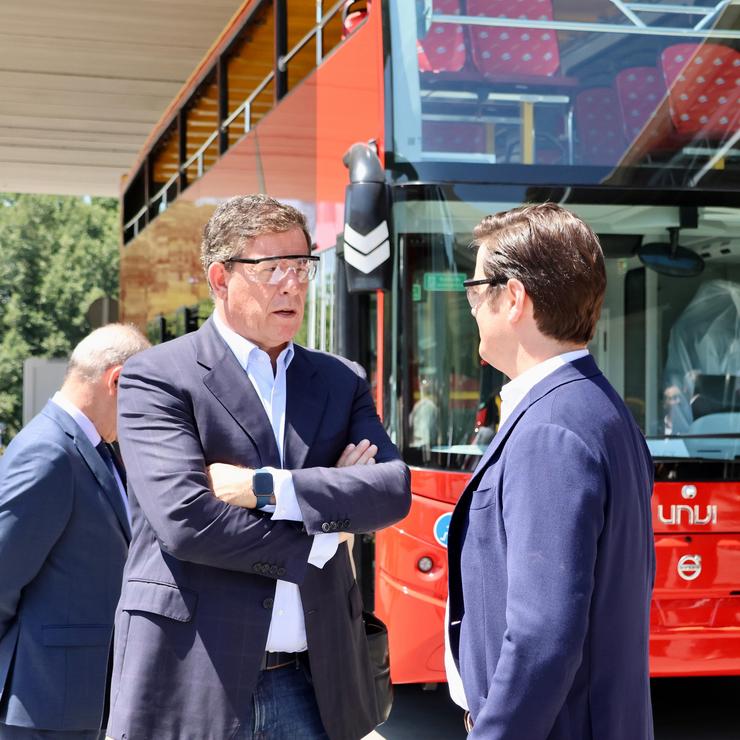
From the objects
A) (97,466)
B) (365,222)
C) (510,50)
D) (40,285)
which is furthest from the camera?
(40,285)

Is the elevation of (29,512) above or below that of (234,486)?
below

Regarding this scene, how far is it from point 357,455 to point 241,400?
1.04 feet

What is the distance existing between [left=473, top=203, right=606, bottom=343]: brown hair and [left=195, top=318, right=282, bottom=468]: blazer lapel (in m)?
0.70

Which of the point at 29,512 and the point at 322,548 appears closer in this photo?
the point at 322,548

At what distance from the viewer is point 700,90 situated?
18.1ft

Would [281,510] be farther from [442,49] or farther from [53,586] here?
[442,49]

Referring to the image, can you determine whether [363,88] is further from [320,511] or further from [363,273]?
[320,511]

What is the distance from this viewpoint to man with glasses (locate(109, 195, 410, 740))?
7.72 ft

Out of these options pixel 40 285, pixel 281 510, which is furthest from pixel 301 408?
pixel 40 285

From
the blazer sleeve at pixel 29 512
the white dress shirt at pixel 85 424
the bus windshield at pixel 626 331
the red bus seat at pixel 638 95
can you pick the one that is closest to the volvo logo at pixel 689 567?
the bus windshield at pixel 626 331

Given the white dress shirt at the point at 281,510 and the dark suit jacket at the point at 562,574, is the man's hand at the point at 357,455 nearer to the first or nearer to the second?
the white dress shirt at the point at 281,510

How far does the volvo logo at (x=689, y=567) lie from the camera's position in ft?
16.5

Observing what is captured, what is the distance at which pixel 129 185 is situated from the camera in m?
15.3

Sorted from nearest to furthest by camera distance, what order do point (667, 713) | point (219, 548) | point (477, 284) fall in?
point (477, 284), point (219, 548), point (667, 713)
